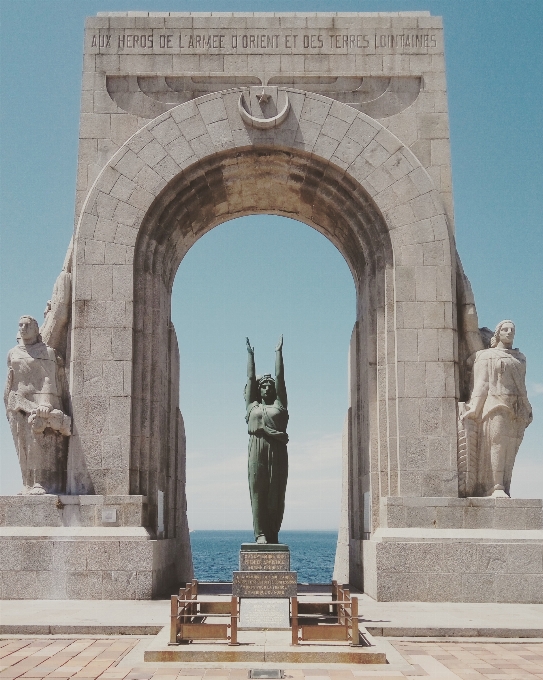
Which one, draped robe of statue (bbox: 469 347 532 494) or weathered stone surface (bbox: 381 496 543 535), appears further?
draped robe of statue (bbox: 469 347 532 494)

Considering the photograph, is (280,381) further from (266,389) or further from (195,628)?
(195,628)

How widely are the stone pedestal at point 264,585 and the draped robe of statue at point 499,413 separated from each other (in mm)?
4369

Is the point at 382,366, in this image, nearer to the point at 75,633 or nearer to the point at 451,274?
the point at 451,274

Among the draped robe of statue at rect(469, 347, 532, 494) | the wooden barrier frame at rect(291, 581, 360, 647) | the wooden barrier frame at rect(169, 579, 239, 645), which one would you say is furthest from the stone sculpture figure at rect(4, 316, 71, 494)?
the draped robe of statue at rect(469, 347, 532, 494)

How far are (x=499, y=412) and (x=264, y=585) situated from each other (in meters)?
5.24

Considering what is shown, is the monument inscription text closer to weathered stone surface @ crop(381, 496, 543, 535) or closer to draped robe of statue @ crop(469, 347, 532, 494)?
draped robe of statue @ crop(469, 347, 532, 494)

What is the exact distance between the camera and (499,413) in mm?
13625

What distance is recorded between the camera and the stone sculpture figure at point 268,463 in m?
11.8

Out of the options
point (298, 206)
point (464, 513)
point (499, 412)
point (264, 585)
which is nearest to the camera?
point (264, 585)

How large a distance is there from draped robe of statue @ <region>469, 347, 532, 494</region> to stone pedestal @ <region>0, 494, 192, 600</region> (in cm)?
558

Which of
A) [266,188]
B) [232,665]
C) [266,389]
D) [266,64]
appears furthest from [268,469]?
[266,64]

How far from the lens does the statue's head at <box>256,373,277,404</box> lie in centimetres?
1217

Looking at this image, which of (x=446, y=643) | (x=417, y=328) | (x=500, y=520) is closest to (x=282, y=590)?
(x=446, y=643)

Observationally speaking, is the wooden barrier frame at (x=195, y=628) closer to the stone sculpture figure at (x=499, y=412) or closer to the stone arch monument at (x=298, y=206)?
the stone arch monument at (x=298, y=206)
